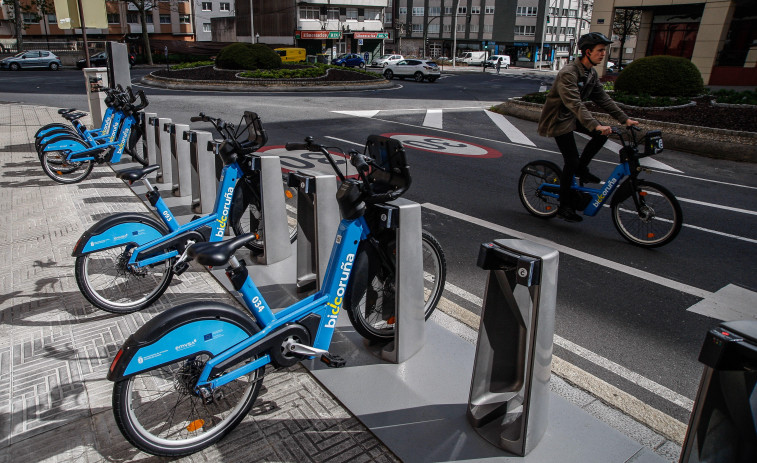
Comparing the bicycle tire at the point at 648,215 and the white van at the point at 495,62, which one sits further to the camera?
the white van at the point at 495,62

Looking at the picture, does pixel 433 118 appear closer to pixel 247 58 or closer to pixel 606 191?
pixel 606 191

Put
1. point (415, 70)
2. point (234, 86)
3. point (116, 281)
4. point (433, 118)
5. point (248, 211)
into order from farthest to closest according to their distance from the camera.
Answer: point (415, 70)
point (234, 86)
point (433, 118)
point (248, 211)
point (116, 281)

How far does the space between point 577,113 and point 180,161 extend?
4765 millimetres

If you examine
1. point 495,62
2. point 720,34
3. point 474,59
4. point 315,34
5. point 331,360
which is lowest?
point 331,360

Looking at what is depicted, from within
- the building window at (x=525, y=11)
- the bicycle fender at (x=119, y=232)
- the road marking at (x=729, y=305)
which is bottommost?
the road marking at (x=729, y=305)

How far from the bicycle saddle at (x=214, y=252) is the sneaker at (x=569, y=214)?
4789mm

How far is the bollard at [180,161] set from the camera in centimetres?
658

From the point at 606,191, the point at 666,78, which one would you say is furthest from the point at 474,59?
the point at 606,191

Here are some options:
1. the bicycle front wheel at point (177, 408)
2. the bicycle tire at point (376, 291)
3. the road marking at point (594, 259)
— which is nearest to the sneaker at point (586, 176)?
the road marking at point (594, 259)

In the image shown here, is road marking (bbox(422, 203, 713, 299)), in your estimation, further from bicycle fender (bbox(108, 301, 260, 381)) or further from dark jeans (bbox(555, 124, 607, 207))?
bicycle fender (bbox(108, 301, 260, 381))

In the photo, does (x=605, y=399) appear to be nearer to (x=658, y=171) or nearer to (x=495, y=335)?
(x=495, y=335)

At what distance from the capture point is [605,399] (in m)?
3.12

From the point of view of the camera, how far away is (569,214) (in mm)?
6324

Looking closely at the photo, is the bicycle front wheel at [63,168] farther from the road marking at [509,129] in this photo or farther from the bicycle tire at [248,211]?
the road marking at [509,129]
